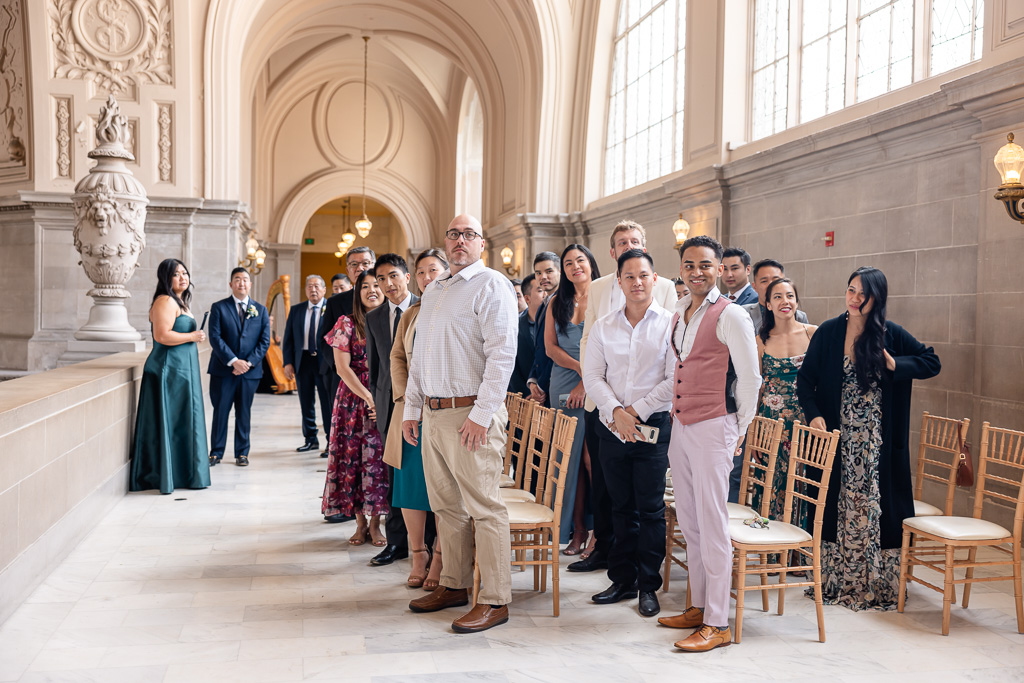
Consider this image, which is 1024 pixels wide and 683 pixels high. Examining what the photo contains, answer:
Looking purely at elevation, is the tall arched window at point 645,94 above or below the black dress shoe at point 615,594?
above

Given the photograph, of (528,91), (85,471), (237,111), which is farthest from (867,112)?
(237,111)

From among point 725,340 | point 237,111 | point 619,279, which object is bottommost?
point 725,340

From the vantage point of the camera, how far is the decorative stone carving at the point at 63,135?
1206 centimetres

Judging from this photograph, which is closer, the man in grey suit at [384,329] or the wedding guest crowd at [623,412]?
the wedding guest crowd at [623,412]

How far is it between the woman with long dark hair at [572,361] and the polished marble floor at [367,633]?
0.83ft

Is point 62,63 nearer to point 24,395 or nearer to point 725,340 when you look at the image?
point 24,395

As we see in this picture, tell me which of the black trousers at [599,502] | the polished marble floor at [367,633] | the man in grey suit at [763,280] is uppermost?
the man in grey suit at [763,280]

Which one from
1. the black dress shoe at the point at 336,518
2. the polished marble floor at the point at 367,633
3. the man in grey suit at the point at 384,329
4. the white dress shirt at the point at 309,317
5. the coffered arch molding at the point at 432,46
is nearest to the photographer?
the polished marble floor at the point at 367,633

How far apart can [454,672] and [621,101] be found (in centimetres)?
1125

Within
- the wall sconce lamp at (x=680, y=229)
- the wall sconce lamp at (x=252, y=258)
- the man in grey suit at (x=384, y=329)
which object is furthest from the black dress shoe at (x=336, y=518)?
the wall sconce lamp at (x=252, y=258)

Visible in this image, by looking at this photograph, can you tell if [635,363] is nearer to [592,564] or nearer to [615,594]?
[615,594]

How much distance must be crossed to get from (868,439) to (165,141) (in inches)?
451

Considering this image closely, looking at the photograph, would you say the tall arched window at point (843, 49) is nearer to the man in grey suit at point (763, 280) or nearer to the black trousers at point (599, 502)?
the man in grey suit at point (763, 280)

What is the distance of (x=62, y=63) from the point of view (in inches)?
477
